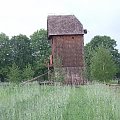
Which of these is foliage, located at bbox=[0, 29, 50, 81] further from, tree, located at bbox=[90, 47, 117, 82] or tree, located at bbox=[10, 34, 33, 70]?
tree, located at bbox=[90, 47, 117, 82]

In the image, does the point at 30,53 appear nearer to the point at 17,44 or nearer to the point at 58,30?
the point at 17,44

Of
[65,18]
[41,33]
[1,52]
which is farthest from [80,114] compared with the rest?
[41,33]

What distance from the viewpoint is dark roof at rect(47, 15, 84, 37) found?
43.1 meters

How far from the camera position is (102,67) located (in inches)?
1583

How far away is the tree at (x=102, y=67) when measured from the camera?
1537 inches

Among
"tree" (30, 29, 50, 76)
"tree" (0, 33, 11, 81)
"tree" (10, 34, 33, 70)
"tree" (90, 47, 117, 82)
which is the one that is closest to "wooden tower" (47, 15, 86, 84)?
"tree" (90, 47, 117, 82)

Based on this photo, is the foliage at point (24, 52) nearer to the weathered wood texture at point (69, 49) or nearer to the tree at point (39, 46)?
the tree at point (39, 46)

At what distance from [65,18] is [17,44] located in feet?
86.3

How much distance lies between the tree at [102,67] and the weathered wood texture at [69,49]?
86.7 inches

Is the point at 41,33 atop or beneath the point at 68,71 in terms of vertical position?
atop

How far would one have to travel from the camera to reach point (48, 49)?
2825 inches

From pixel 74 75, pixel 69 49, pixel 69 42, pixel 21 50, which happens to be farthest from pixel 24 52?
pixel 74 75

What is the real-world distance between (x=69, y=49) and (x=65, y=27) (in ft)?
7.89

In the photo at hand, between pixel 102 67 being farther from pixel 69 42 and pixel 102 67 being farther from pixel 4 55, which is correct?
pixel 4 55
